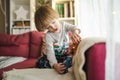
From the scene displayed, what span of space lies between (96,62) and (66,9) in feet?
8.23

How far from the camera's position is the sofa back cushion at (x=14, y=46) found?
2.81 meters

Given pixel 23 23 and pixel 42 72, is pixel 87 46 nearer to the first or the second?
pixel 42 72

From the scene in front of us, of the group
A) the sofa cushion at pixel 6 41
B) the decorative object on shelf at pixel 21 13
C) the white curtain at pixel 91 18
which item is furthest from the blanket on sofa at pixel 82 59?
the decorative object on shelf at pixel 21 13

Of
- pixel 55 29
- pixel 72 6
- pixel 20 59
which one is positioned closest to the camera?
pixel 55 29

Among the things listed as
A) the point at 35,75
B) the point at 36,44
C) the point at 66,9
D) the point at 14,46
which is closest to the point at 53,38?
the point at 35,75

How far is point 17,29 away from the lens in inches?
146

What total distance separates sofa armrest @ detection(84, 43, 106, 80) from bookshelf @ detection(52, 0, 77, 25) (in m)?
2.27

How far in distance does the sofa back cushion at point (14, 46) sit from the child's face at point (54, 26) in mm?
1259

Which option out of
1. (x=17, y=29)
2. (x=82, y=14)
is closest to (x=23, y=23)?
(x=17, y=29)

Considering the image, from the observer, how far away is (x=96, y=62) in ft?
3.60

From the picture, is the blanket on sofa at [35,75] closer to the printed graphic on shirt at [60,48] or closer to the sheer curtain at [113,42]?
the sheer curtain at [113,42]

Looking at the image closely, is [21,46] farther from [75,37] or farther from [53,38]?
[75,37]

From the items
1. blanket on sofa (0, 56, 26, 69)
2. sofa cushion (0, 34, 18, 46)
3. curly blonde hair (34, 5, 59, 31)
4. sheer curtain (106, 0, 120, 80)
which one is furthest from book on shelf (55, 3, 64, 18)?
sheer curtain (106, 0, 120, 80)

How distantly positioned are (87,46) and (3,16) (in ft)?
9.49
